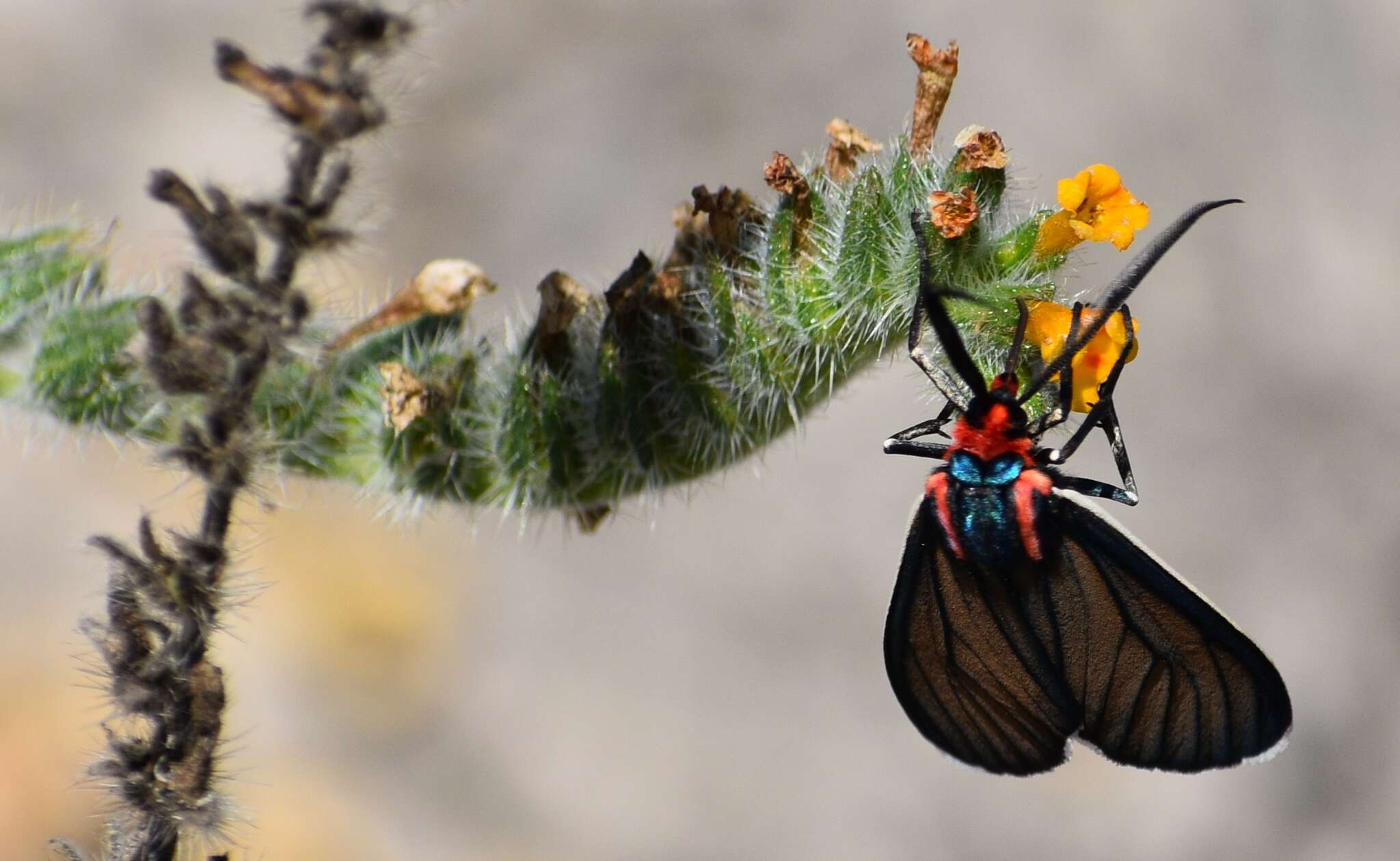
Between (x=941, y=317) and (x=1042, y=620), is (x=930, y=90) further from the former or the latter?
(x=1042, y=620)

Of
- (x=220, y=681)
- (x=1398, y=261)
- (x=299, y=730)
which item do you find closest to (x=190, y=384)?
(x=220, y=681)

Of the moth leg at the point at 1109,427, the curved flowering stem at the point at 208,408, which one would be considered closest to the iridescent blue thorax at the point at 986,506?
the moth leg at the point at 1109,427

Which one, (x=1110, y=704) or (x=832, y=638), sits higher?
(x=832, y=638)

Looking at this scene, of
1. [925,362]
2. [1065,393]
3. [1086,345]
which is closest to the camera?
[1086,345]

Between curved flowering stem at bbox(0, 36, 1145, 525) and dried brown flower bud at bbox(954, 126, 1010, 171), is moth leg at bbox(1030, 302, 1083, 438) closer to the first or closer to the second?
curved flowering stem at bbox(0, 36, 1145, 525)

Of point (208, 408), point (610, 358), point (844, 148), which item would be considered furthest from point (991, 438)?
point (208, 408)

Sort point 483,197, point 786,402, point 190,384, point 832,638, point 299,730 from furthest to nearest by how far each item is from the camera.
A: point 483,197, point 832,638, point 299,730, point 786,402, point 190,384

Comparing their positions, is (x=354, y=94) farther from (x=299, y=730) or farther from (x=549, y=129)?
(x=549, y=129)

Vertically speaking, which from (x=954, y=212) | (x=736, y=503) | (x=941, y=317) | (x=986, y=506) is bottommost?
(x=986, y=506)
